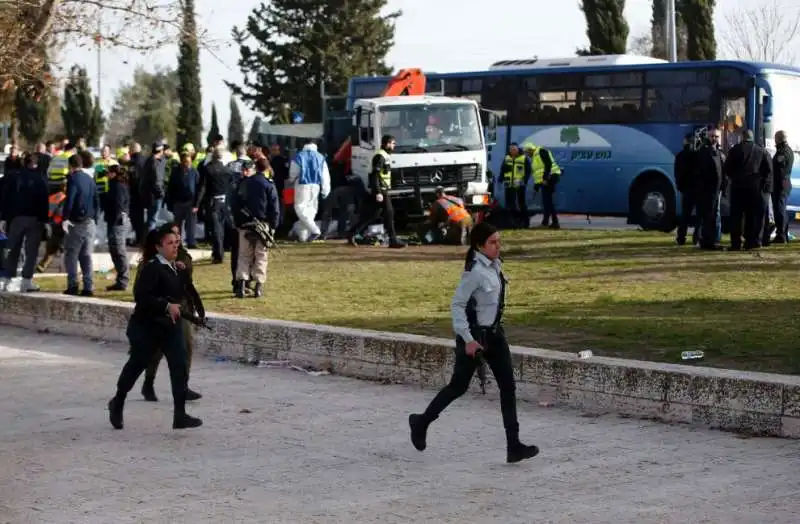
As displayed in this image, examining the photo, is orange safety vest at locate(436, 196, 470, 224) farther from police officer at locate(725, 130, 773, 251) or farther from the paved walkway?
the paved walkway

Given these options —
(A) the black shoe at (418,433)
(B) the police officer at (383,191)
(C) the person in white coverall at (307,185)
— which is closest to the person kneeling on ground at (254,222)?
(B) the police officer at (383,191)

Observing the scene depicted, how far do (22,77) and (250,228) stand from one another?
27.8 ft

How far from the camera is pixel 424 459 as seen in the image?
31.4 ft

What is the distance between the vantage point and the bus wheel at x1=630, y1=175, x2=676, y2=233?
29.0 metres

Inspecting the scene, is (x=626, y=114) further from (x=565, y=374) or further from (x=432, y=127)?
(x=565, y=374)

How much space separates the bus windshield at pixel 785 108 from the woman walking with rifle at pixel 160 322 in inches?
737

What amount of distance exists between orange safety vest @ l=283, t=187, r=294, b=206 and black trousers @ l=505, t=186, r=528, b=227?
4.15 metres

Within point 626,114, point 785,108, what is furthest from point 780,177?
point 626,114

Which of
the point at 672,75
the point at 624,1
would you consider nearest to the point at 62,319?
the point at 672,75

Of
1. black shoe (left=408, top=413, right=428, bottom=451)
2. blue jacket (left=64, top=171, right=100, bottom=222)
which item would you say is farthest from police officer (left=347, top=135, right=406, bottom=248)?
black shoe (left=408, top=413, right=428, bottom=451)

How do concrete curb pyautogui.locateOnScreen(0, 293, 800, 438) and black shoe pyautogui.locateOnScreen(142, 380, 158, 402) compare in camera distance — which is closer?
concrete curb pyautogui.locateOnScreen(0, 293, 800, 438)

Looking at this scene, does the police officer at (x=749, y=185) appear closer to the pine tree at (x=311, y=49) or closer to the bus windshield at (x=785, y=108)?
the bus windshield at (x=785, y=108)

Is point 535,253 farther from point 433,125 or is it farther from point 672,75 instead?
point 672,75

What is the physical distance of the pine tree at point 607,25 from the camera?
6103 centimetres
